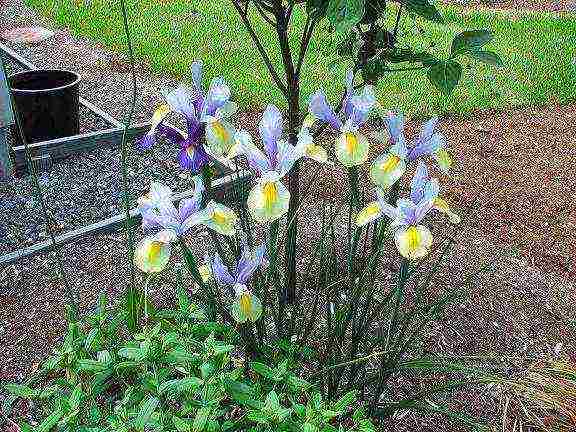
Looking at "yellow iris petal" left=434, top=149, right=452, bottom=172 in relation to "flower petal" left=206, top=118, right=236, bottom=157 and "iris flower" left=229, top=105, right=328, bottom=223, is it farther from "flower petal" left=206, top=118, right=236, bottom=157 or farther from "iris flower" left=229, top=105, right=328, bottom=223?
"flower petal" left=206, top=118, right=236, bottom=157

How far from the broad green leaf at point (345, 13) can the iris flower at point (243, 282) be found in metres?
0.66

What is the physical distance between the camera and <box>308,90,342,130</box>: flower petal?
5.77ft

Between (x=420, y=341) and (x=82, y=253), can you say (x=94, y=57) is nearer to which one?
(x=82, y=253)

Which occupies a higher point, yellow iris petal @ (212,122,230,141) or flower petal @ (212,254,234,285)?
yellow iris petal @ (212,122,230,141)

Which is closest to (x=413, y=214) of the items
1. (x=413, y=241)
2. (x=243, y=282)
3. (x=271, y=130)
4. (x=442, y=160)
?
(x=413, y=241)

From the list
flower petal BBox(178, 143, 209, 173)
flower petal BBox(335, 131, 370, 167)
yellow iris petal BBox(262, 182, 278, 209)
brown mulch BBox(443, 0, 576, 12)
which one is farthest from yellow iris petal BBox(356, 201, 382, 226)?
brown mulch BBox(443, 0, 576, 12)

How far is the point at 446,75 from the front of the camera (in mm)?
2074

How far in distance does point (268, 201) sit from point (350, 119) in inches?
14.6

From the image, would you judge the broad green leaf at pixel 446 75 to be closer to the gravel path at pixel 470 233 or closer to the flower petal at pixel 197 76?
the gravel path at pixel 470 233

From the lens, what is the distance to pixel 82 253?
314 centimetres

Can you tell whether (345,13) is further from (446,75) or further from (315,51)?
(315,51)

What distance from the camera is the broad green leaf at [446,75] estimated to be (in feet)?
6.76

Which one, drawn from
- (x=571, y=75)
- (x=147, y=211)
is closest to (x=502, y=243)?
(x=147, y=211)

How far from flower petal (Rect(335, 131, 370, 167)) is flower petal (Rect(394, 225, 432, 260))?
223 mm
